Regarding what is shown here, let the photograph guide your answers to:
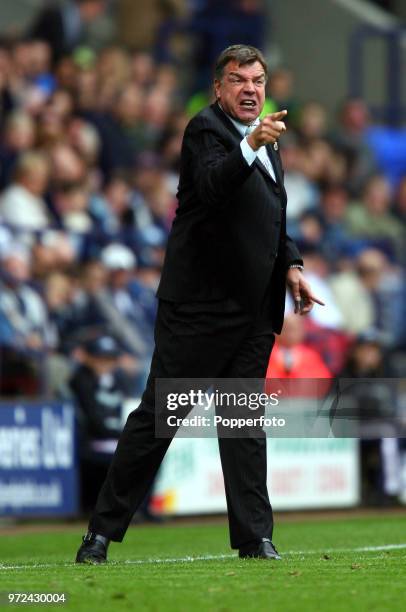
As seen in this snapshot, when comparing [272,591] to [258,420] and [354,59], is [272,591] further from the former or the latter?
[354,59]

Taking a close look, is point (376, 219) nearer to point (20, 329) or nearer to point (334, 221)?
point (334, 221)

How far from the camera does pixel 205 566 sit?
7121mm

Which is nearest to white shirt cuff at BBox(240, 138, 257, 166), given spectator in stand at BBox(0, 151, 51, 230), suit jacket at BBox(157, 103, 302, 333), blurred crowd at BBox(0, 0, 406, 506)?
suit jacket at BBox(157, 103, 302, 333)

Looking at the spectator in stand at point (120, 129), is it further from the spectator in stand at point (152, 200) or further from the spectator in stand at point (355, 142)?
the spectator in stand at point (355, 142)

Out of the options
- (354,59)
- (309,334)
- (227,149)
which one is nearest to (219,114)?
(227,149)

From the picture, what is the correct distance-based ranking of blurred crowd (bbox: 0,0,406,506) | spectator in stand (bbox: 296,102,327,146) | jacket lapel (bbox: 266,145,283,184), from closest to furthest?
jacket lapel (bbox: 266,145,283,184), blurred crowd (bbox: 0,0,406,506), spectator in stand (bbox: 296,102,327,146)

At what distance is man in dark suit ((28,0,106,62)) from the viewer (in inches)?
699

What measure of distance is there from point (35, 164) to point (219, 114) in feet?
24.6

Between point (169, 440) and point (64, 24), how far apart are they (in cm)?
1155

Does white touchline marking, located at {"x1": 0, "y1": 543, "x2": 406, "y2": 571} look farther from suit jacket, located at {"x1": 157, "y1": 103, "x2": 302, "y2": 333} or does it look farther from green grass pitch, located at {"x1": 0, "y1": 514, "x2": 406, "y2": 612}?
suit jacket, located at {"x1": 157, "y1": 103, "x2": 302, "y2": 333}

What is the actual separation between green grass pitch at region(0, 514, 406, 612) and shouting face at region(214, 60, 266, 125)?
197cm

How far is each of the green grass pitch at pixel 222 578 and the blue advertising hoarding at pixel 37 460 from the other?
9.71 ft

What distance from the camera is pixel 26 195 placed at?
14.6 m

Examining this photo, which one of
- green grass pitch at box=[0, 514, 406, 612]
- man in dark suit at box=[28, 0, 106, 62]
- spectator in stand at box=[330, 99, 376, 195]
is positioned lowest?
green grass pitch at box=[0, 514, 406, 612]
